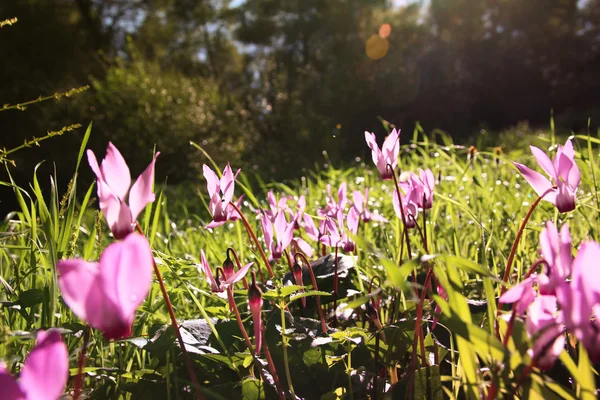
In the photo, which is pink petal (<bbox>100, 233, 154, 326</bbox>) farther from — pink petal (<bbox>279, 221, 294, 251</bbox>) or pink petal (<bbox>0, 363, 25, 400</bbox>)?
pink petal (<bbox>279, 221, 294, 251</bbox>)

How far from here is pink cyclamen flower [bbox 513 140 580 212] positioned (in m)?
0.83

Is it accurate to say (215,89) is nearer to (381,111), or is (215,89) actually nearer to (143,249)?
(381,111)

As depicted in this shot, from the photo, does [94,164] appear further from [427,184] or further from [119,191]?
[427,184]

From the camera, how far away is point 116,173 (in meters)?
0.65

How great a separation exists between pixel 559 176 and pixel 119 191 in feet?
2.21

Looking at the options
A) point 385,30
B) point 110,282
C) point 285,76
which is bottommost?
point 110,282

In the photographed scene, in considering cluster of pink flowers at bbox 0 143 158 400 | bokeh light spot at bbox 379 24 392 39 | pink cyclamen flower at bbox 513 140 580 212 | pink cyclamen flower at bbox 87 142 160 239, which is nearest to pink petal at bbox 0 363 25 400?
cluster of pink flowers at bbox 0 143 158 400

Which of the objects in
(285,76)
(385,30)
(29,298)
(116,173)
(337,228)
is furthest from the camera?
(385,30)

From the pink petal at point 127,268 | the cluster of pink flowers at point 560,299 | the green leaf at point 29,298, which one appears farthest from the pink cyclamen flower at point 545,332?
the green leaf at point 29,298

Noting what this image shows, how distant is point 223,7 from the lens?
22.3 metres

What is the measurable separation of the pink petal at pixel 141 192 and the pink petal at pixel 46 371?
250 millimetres

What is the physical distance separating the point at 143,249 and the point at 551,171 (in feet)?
2.18

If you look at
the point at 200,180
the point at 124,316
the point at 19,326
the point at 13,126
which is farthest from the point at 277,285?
the point at 13,126

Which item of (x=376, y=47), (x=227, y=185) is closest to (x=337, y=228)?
(x=227, y=185)
